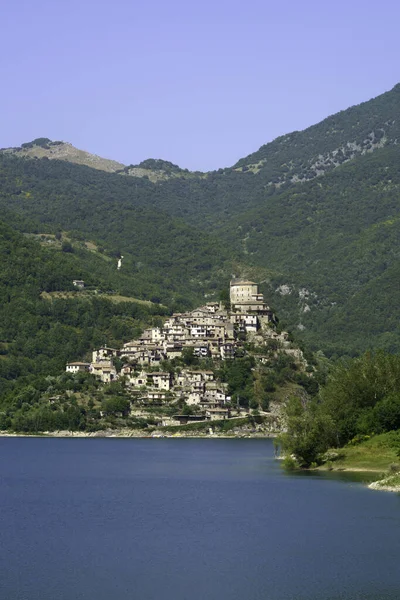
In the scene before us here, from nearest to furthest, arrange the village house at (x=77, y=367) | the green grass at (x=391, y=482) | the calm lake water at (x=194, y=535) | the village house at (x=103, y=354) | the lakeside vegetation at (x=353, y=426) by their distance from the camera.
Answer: the calm lake water at (x=194, y=535) < the green grass at (x=391, y=482) < the lakeside vegetation at (x=353, y=426) < the village house at (x=77, y=367) < the village house at (x=103, y=354)

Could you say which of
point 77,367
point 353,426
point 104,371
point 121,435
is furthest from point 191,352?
point 353,426

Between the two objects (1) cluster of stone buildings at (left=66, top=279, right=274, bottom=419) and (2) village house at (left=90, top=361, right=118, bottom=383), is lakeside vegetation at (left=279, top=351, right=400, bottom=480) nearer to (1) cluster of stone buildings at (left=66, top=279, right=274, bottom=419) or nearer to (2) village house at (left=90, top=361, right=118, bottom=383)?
(1) cluster of stone buildings at (left=66, top=279, right=274, bottom=419)

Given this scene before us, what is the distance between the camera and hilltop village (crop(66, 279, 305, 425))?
491ft

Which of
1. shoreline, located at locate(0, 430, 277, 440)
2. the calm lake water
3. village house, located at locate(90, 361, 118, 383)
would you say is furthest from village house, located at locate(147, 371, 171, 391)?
the calm lake water

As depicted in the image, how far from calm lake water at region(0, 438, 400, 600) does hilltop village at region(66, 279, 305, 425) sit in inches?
2031

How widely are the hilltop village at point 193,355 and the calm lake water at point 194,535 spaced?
5159 cm

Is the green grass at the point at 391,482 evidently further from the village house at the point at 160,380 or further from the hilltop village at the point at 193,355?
the village house at the point at 160,380

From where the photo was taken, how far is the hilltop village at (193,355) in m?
150

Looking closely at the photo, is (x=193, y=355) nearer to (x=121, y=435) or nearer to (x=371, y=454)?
(x=121, y=435)

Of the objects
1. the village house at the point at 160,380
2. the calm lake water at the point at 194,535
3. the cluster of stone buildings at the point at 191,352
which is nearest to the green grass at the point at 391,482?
the calm lake water at the point at 194,535

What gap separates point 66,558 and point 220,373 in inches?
3976

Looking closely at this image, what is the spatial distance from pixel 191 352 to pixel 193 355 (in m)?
0.62

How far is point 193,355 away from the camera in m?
161

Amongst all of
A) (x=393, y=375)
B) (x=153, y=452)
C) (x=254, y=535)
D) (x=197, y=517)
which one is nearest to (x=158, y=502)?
(x=197, y=517)
